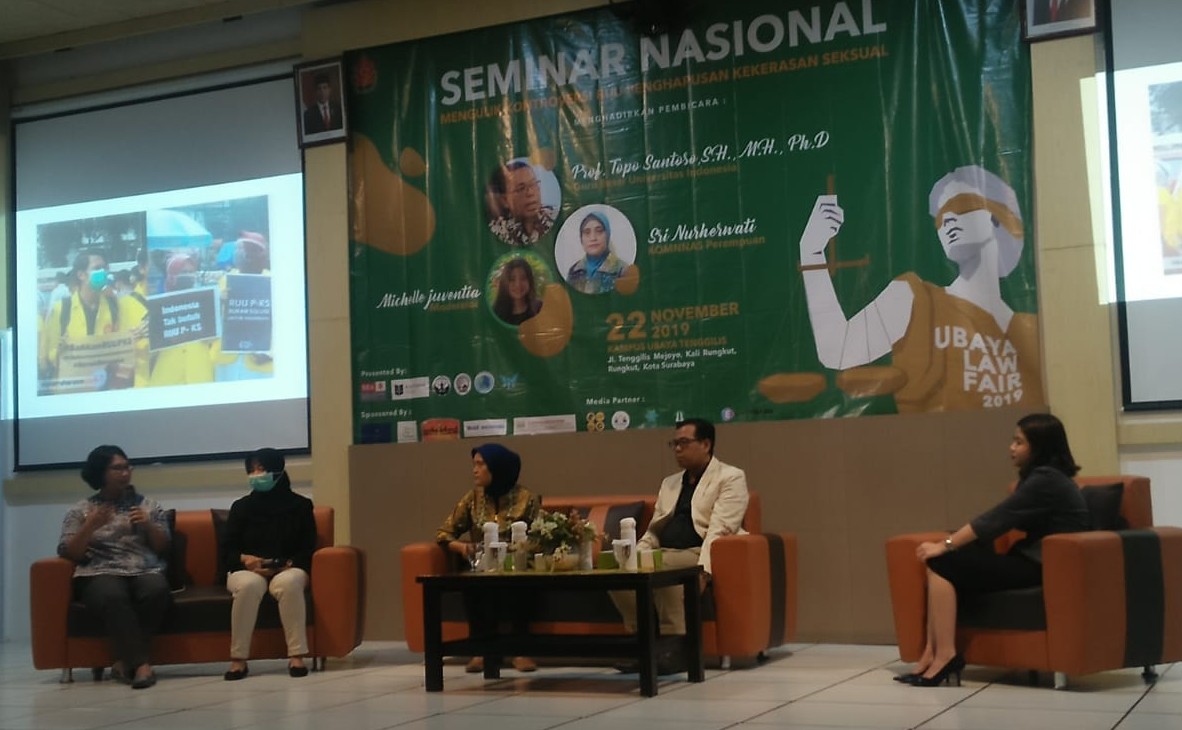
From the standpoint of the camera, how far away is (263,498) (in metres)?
6.42

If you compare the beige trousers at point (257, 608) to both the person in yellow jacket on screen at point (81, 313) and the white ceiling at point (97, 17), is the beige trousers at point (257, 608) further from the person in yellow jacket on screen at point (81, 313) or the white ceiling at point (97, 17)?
the white ceiling at point (97, 17)

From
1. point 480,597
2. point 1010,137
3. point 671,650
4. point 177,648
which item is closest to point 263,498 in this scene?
point 177,648

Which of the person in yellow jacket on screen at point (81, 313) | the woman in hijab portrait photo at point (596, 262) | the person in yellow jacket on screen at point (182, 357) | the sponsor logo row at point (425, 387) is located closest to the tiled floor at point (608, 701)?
the sponsor logo row at point (425, 387)

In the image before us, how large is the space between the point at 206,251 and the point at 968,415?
462 cm

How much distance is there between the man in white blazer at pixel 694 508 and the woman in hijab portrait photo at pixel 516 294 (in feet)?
5.31

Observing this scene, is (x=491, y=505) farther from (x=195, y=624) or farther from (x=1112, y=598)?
(x=1112, y=598)

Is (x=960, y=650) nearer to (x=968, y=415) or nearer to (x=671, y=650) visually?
(x=671, y=650)

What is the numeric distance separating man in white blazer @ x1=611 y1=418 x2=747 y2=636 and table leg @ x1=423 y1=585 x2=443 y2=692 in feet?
2.49

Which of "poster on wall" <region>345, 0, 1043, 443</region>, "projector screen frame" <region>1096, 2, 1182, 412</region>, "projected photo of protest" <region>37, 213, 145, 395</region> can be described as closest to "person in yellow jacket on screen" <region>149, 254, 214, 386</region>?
"projected photo of protest" <region>37, 213, 145, 395</region>

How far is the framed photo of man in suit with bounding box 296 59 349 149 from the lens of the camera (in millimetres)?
7824

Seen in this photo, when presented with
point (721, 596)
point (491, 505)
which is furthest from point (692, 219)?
point (721, 596)

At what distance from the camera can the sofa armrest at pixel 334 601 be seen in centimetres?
617

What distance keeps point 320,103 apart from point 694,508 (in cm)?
353

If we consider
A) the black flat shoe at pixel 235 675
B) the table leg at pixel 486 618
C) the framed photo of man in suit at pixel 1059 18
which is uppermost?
the framed photo of man in suit at pixel 1059 18
